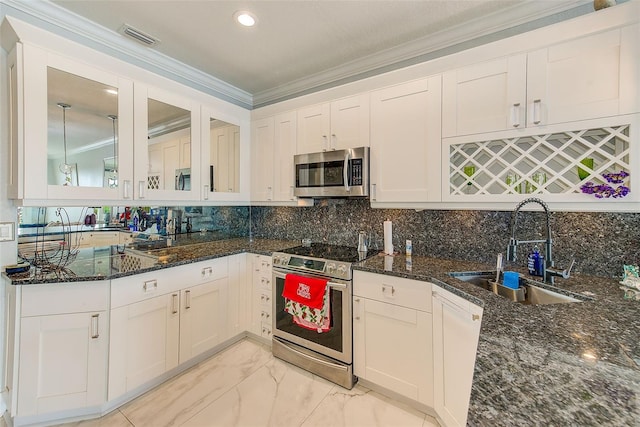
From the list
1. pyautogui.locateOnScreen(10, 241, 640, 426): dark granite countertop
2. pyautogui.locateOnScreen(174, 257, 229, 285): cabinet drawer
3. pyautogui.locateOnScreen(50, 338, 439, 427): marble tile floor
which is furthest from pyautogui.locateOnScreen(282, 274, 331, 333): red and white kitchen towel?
pyautogui.locateOnScreen(10, 241, 640, 426): dark granite countertop

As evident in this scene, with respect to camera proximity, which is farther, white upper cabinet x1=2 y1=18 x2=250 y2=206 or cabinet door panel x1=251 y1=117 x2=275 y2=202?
cabinet door panel x1=251 y1=117 x2=275 y2=202

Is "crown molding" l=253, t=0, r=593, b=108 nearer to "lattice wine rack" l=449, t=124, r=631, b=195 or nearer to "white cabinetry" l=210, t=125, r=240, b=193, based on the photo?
"white cabinetry" l=210, t=125, r=240, b=193

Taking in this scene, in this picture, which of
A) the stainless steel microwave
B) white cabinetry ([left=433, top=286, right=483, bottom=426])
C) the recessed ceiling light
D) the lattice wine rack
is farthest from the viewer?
the stainless steel microwave

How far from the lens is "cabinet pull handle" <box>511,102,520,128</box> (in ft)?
5.47

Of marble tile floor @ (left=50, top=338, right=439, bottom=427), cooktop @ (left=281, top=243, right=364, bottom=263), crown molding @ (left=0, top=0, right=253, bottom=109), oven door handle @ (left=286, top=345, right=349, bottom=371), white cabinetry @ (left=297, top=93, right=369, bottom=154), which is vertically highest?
crown molding @ (left=0, top=0, right=253, bottom=109)

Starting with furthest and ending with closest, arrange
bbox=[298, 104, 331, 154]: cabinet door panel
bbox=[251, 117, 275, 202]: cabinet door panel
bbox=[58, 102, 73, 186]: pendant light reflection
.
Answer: bbox=[251, 117, 275, 202]: cabinet door panel → bbox=[298, 104, 331, 154]: cabinet door panel → bbox=[58, 102, 73, 186]: pendant light reflection

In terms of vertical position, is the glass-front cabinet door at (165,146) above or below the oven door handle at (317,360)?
above

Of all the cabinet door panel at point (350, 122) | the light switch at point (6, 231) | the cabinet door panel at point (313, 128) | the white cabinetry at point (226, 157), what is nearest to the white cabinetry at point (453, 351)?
the cabinet door panel at point (350, 122)

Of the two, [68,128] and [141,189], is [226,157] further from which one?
[68,128]

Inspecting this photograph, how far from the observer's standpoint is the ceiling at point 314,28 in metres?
1.89

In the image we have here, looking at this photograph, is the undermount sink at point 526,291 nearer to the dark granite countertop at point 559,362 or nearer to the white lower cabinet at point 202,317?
the dark granite countertop at point 559,362

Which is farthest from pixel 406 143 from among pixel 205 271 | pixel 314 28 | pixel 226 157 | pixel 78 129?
pixel 78 129

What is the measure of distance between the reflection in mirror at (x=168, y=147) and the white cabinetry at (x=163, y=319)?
0.79 meters

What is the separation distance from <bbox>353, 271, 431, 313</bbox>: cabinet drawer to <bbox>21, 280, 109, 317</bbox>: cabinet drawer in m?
1.69
